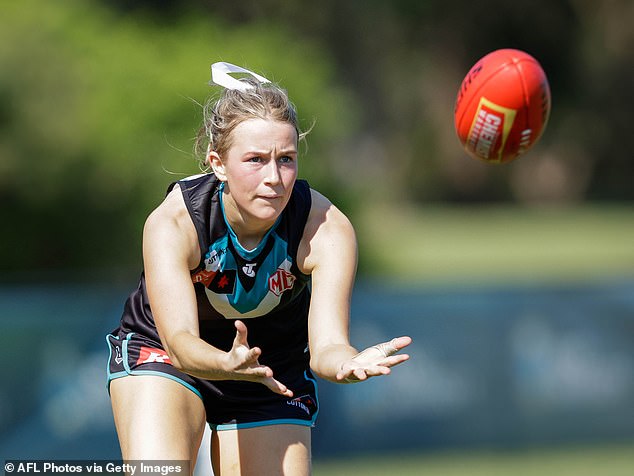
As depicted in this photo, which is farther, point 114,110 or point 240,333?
point 114,110

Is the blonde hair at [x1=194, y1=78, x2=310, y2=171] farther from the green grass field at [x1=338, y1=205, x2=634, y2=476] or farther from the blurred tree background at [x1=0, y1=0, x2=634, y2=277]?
the green grass field at [x1=338, y1=205, x2=634, y2=476]

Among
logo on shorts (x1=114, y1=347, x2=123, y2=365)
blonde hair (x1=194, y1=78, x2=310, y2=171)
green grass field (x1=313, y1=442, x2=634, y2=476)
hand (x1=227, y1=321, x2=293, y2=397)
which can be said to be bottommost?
green grass field (x1=313, y1=442, x2=634, y2=476)

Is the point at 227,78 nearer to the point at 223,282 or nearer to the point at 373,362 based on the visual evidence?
the point at 223,282

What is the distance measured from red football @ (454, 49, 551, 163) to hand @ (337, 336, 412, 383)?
2022mm

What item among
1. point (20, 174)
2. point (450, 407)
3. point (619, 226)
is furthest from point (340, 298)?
point (619, 226)

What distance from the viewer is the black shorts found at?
202 inches

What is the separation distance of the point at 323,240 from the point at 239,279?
417 millimetres

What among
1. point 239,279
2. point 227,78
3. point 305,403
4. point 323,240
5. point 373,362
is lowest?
point 305,403

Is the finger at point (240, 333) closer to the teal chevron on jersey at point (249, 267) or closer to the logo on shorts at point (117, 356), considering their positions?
the teal chevron on jersey at point (249, 267)

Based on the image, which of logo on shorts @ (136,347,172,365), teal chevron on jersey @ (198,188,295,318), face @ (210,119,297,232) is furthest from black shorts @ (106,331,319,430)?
face @ (210,119,297,232)

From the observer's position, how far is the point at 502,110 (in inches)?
238

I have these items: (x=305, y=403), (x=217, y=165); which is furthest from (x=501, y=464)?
Answer: (x=217, y=165)

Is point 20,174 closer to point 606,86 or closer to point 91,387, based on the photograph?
point 91,387

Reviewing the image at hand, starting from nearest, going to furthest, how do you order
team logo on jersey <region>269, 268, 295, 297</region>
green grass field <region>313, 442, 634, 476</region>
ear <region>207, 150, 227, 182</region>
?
ear <region>207, 150, 227, 182</region> < team logo on jersey <region>269, 268, 295, 297</region> < green grass field <region>313, 442, 634, 476</region>
